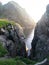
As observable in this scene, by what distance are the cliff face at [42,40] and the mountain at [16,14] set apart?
22614 millimetres

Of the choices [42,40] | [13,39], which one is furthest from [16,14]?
[42,40]

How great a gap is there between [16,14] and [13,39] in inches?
1078

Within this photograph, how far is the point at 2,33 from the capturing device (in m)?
30.7

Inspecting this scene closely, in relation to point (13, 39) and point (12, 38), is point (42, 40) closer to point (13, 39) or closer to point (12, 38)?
point (13, 39)

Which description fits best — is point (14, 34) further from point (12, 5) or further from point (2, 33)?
point (12, 5)

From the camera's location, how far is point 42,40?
102ft

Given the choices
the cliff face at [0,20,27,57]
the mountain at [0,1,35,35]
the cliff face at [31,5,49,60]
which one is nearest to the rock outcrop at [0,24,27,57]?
the cliff face at [0,20,27,57]

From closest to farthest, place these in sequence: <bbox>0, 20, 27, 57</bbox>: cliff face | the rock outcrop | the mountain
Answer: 1. the rock outcrop
2. <bbox>0, 20, 27, 57</bbox>: cliff face
3. the mountain

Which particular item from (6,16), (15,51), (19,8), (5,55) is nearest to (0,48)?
(5,55)

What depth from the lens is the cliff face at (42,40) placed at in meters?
29.8

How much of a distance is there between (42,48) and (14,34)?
4.81 meters

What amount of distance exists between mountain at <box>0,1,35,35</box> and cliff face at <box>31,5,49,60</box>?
22614mm

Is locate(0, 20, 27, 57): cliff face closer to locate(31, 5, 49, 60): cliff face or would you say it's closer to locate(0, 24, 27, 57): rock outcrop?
locate(0, 24, 27, 57): rock outcrop

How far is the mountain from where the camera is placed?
5636 centimetres
